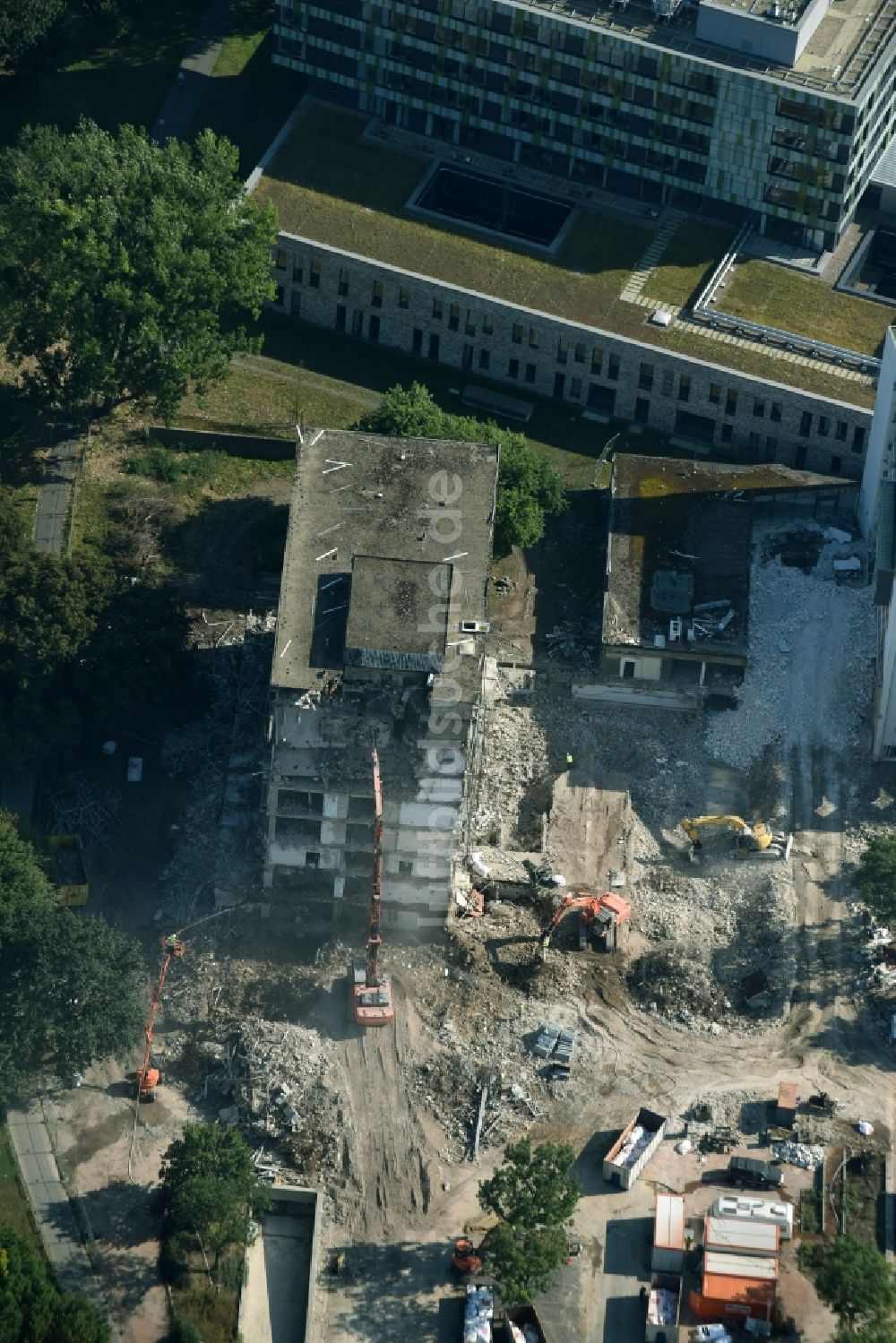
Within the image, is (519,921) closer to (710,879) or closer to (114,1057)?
(710,879)

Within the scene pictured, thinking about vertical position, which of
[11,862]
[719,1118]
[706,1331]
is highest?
[11,862]

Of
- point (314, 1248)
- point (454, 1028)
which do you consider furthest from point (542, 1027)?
point (314, 1248)

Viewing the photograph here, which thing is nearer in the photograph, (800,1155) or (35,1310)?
(35,1310)

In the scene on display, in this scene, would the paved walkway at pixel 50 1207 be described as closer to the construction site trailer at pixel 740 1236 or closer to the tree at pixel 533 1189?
the tree at pixel 533 1189

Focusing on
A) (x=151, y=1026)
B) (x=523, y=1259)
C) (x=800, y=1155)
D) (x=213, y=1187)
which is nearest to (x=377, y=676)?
(x=151, y=1026)

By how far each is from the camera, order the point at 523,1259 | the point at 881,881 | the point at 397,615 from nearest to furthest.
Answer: the point at 523,1259 < the point at 397,615 < the point at 881,881

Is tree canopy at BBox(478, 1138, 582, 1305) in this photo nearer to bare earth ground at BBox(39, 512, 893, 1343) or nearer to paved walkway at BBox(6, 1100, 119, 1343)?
bare earth ground at BBox(39, 512, 893, 1343)

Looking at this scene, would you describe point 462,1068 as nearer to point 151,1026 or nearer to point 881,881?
point 151,1026
